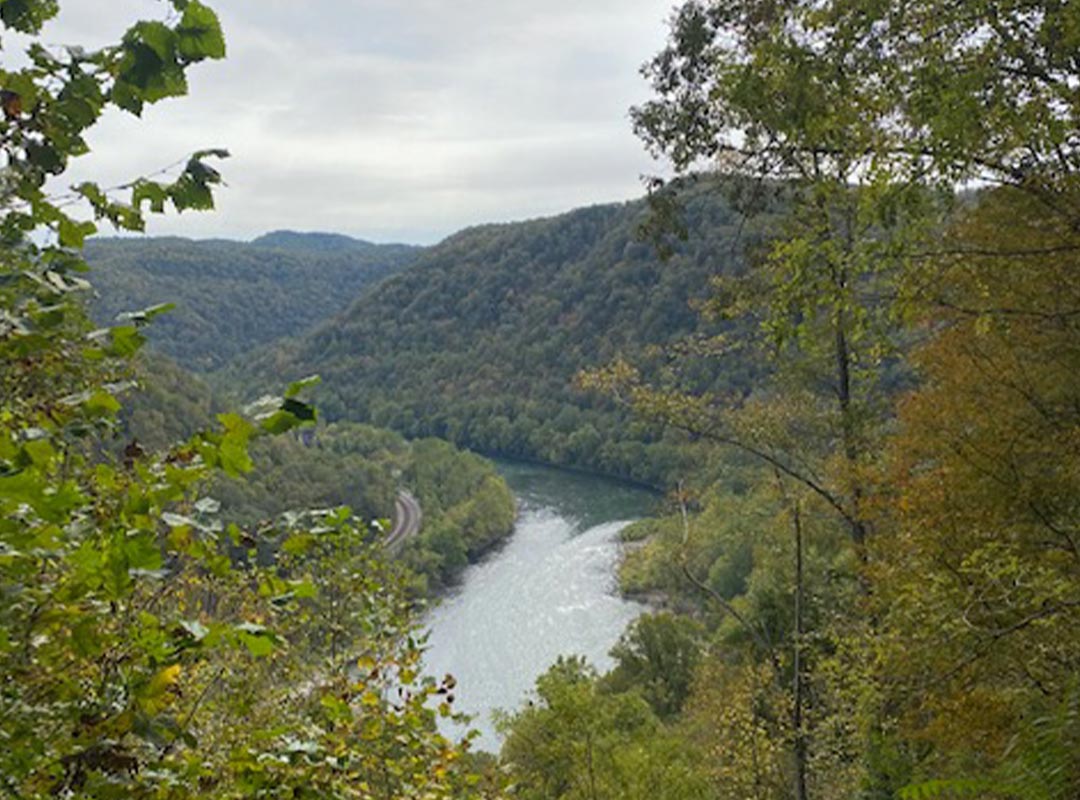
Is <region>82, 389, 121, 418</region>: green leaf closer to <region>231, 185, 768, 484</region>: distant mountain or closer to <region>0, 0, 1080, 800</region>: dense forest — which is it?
<region>0, 0, 1080, 800</region>: dense forest

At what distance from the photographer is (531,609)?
1487 inches

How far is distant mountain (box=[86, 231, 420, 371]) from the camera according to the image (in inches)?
5330

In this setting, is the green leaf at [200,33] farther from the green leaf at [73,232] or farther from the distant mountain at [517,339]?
the distant mountain at [517,339]

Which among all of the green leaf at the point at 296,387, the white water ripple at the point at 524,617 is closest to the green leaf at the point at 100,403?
the green leaf at the point at 296,387

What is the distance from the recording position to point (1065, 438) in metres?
6.27

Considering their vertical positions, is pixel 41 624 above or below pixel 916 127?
below

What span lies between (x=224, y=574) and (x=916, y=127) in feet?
11.2

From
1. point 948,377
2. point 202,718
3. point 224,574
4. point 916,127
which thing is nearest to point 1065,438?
point 948,377

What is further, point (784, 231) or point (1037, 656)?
point (784, 231)

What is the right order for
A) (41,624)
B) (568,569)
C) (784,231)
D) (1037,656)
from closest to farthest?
1. (41,624)
2. (1037,656)
3. (784,231)
4. (568,569)

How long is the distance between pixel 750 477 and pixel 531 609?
94.5 feet

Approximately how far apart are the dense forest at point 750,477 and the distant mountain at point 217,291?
11626cm

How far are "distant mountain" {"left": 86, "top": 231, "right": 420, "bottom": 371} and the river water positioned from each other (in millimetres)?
82180

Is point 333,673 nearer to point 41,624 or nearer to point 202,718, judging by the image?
point 202,718
